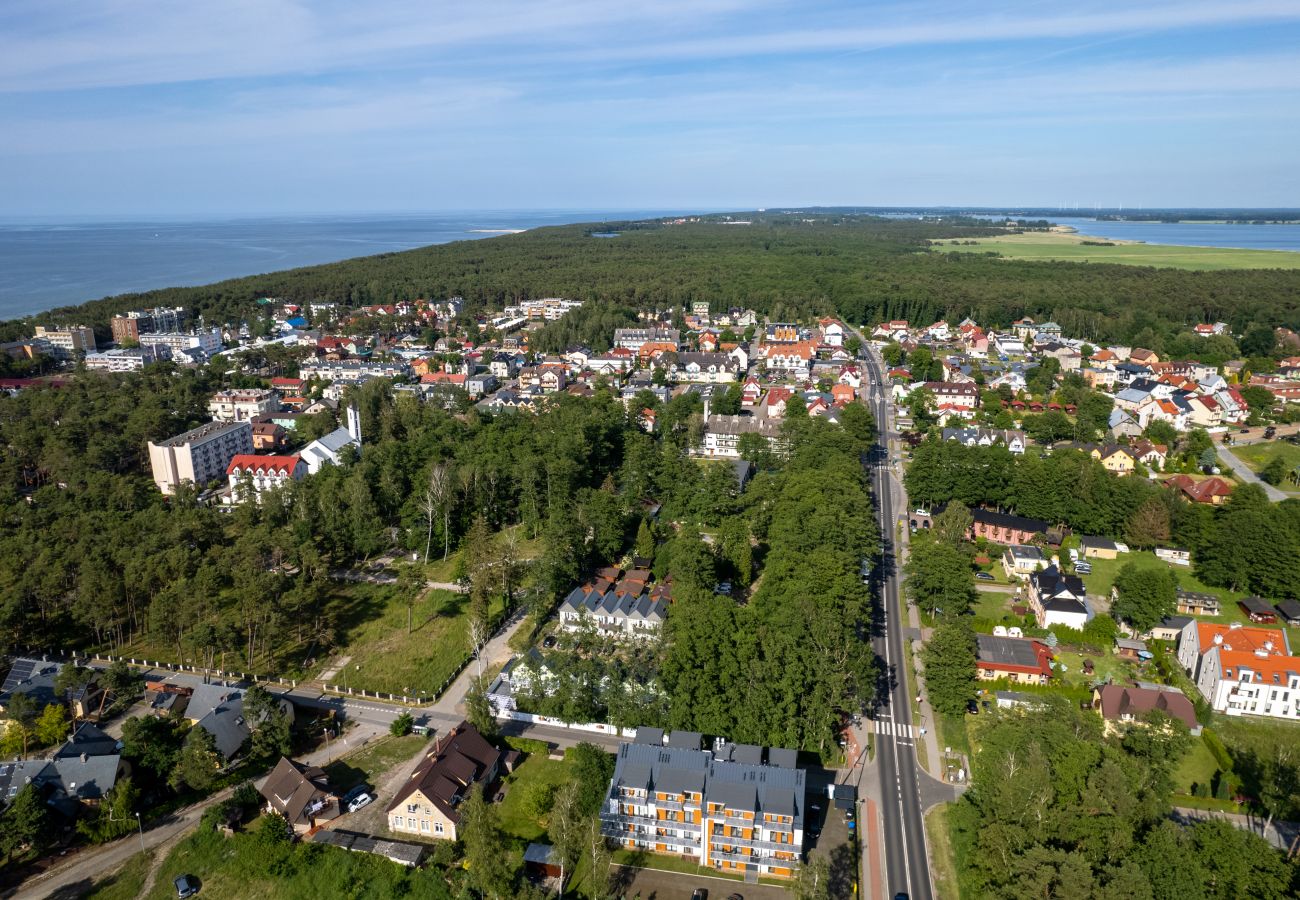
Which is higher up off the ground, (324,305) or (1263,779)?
(324,305)

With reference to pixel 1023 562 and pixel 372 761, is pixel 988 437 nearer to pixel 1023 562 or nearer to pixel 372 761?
pixel 1023 562

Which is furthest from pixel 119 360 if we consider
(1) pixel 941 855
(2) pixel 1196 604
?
(2) pixel 1196 604

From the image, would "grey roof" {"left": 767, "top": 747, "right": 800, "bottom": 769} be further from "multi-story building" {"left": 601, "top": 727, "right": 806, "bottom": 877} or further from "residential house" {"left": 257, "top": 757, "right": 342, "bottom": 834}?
"residential house" {"left": 257, "top": 757, "right": 342, "bottom": 834}

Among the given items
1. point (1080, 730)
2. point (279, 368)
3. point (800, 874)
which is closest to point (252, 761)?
point (800, 874)

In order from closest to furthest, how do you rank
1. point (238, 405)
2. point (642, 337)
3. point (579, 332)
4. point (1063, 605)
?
1. point (1063, 605)
2. point (238, 405)
3. point (642, 337)
4. point (579, 332)

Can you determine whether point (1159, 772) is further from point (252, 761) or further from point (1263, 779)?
point (252, 761)

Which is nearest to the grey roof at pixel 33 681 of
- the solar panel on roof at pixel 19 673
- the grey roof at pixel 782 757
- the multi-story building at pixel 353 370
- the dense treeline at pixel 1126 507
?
the solar panel on roof at pixel 19 673

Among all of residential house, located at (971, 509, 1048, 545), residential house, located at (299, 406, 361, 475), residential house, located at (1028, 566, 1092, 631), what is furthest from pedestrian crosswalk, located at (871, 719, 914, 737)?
residential house, located at (299, 406, 361, 475)
